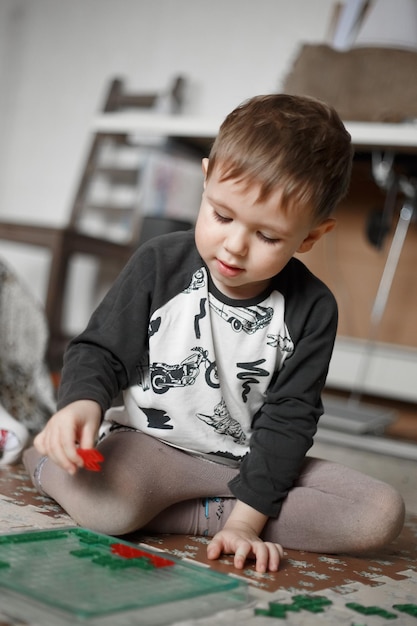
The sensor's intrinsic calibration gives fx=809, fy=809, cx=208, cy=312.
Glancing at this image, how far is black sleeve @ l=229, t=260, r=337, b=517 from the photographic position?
0.84 metres

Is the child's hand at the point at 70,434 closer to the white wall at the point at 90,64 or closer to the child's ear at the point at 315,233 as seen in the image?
the child's ear at the point at 315,233

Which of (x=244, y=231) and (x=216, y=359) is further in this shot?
(x=216, y=359)

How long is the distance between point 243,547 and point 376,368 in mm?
1442

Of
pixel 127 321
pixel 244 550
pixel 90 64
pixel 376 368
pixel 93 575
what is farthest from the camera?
pixel 90 64

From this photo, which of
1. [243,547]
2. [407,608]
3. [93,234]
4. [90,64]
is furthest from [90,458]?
[90,64]

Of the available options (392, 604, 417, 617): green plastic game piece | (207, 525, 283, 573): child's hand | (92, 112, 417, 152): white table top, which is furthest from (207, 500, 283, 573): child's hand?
(92, 112, 417, 152): white table top

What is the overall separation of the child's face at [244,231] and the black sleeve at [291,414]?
102mm

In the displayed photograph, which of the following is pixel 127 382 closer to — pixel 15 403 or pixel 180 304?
pixel 180 304

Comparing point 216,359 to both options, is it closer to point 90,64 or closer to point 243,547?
point 243,547

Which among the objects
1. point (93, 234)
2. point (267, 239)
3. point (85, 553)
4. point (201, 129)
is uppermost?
point (201, 129)

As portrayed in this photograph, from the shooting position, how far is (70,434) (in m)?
0.72

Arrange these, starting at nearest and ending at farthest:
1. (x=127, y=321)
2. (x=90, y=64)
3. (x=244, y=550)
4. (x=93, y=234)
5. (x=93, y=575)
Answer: (x=93, y=575), (x=244, y=550), (x=127, y=321), (x=93, y=234), (x=90, y=64)

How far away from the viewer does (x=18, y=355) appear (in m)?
1.41

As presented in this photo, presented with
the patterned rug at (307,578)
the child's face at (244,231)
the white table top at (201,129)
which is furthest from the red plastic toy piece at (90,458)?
the white table top at (201,129)
